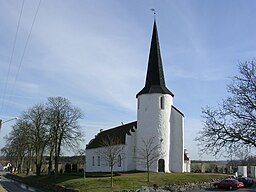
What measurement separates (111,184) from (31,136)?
30196 millimetres

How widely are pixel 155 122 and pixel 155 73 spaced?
838 cm

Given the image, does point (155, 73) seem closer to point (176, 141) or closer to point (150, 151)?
point (176, 141)

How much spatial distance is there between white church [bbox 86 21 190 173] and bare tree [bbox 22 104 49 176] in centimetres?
1281

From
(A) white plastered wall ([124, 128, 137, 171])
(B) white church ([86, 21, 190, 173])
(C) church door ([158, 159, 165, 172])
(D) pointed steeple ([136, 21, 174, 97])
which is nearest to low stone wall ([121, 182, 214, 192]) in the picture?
(C) church door ([158, 159, 165, 172])

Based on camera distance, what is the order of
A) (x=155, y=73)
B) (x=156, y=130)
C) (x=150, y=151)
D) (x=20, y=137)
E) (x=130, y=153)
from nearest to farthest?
(x=150, y=151), (x=156, y=130), (x=155, y=73), (x=130, y=153), (x=20, y=137)

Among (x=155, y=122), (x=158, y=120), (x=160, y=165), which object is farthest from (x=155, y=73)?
(x=160, y=165)

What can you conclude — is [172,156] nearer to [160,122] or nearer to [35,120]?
[160,122]

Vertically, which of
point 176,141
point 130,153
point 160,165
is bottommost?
point 160,165

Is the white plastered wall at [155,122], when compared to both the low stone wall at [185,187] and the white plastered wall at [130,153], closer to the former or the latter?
the white plastered wall at [130,153]

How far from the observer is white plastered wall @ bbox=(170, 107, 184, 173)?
58.6 m

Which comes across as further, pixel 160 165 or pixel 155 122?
pixel 155 122

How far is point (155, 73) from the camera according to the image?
2378 inches

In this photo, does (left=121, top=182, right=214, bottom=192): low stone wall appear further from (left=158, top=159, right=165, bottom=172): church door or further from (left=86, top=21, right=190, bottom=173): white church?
(left=86, top=21, right=190, bottom=173): white church

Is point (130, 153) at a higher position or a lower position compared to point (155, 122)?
lower
